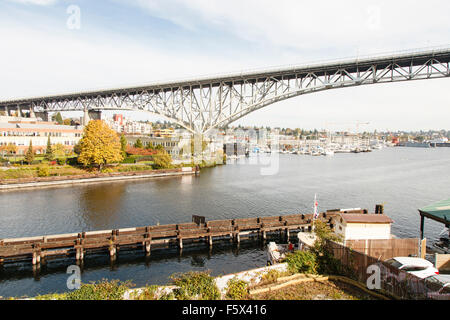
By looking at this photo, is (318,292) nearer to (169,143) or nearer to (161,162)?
(161,162)

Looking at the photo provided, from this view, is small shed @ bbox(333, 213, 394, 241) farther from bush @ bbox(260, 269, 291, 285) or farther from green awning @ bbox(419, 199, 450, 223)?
bush @ bbox(260, 269, 291, 285)

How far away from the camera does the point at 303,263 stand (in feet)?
35.9

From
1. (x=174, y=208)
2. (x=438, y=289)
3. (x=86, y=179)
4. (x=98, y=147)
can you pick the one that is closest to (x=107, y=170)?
(x=98, y=147)

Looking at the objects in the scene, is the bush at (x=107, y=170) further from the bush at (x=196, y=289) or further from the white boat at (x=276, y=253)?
the bush at (x=196, y=289)

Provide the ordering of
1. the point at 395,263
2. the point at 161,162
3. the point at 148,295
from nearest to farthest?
the point at 148,295 → the point at 395,263 → the point at 161,162

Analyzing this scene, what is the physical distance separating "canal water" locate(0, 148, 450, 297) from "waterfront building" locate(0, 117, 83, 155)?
22.9 m

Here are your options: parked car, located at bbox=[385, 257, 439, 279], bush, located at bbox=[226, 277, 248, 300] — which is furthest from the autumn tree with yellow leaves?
parked car, located at bbox=[385, 257, 439, 279]

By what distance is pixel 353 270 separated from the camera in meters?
9.86

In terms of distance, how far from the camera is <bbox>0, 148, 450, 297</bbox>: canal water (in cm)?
1477

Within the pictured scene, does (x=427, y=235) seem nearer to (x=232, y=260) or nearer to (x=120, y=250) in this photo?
(x=232, y=260)

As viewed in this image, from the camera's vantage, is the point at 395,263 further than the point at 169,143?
No

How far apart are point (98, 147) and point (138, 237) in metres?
28.8

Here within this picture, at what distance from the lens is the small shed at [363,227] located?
14.2 metres

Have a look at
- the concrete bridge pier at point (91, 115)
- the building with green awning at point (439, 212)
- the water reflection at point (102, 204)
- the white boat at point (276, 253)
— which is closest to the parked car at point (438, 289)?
the building with green awning at point (439, 212)
